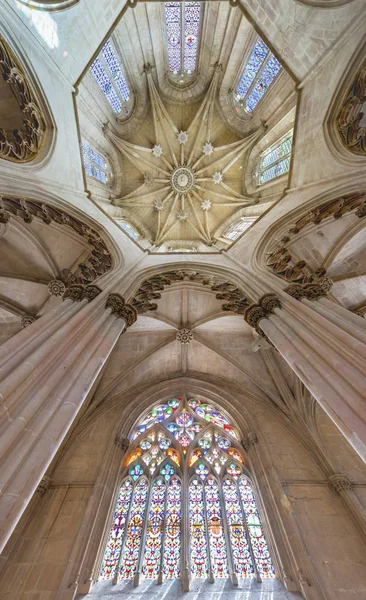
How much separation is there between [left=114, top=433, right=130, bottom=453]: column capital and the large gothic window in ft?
1.01

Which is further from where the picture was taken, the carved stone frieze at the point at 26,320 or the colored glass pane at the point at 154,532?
the carved stone frieze at the point at 26,320

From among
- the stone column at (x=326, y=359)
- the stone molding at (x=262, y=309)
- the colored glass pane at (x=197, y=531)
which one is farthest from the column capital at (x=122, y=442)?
the stone column at (x=326, y=359)

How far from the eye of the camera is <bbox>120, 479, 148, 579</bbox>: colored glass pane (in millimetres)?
5328

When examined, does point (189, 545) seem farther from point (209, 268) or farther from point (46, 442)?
point (209, 268)

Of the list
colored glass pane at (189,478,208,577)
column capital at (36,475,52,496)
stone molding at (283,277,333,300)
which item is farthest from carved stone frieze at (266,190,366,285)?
column capital at (36,475,52,496)

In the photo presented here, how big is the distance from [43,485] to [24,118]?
303 inches

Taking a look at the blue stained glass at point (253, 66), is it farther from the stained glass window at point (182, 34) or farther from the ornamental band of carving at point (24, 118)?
the ornamental band of carving at point (24, 118)

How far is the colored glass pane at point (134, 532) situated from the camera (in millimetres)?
5328

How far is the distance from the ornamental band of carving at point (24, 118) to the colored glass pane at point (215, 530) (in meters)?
8.29

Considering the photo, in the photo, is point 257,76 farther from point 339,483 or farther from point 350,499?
point 350,499

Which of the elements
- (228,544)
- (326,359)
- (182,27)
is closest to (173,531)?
(228,544)

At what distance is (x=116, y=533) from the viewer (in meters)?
5.96

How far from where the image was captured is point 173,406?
9.19 m

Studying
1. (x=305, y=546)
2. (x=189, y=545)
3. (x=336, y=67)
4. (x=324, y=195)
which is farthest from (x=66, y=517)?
(x=336, y=67)
